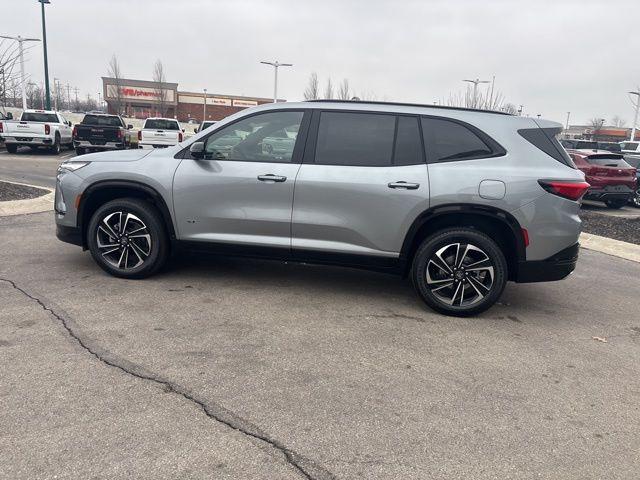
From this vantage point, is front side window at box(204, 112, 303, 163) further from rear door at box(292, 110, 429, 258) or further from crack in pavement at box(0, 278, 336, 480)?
crack in pavement at box(0, 278, 336, 480)

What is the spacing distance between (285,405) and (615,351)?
9.40 feet

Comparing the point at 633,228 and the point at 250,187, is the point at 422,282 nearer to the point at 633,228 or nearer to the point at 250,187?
the point at 250,187

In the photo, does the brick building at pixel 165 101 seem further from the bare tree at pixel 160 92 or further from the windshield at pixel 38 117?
the windshield at pixel 38 117

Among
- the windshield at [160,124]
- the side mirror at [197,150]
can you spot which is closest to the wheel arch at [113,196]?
the side mirror at [197,150]

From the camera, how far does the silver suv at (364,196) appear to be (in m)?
4.63

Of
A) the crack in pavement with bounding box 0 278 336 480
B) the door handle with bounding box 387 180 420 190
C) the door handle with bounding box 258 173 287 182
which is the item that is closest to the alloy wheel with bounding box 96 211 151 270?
the crack in pavement with bounding box 0 278 336 480

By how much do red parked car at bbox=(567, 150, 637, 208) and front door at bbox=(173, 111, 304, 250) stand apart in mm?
11416

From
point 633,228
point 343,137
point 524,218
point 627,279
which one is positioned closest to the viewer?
point 524,218

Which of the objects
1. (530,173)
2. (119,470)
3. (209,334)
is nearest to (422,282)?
(530,173)

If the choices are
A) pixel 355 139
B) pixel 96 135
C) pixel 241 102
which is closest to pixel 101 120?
pixel 96 135

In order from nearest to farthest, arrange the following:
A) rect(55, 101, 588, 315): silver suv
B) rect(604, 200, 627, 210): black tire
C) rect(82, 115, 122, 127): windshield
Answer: rect(55, 101, 588, 315): silver suv < rect(604, 200, 627, 210): black tire < rect(82, 115, 122, 127): windshield

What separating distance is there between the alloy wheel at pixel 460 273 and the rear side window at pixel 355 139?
3.26 feet

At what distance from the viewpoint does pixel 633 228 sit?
10125mm

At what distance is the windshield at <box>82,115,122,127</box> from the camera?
20578mm
